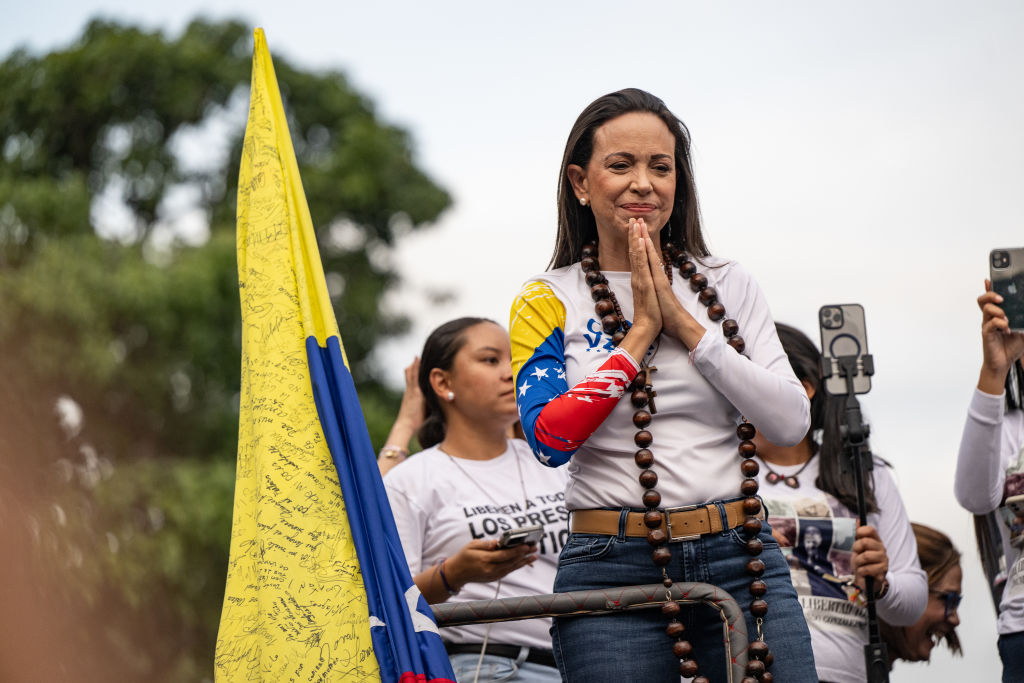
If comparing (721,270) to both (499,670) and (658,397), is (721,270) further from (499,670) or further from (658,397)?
(499,670)

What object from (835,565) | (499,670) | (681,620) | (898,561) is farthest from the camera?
(898,561)

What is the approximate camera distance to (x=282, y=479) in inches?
115

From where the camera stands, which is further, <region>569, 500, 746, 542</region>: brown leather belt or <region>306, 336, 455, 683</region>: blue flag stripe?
<region>306, 336, 455, 683</region>: blue flag stripe

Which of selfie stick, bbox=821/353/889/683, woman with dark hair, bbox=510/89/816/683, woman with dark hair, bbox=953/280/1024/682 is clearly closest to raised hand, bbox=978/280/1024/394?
woman with dark hair, bbox=953/280/1024/682

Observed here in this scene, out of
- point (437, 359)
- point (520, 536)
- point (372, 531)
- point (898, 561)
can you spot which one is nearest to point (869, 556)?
point (898, 561)

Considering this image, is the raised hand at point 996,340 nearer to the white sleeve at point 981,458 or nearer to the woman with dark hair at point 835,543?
the white sleeve at point 981,458

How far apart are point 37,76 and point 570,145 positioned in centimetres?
1198

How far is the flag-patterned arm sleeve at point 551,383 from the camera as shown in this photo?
2539 millimetres

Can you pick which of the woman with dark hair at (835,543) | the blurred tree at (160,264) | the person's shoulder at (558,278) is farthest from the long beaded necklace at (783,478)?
the blurred tree at (160,264)

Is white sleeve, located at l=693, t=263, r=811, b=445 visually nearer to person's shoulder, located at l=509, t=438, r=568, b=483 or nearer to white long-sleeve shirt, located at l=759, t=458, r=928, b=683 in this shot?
white long-sleeve shirt, located at l=759, t=458, r=928, b=683

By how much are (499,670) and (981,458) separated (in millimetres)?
1585

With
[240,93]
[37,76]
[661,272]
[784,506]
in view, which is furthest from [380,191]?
[661,272]

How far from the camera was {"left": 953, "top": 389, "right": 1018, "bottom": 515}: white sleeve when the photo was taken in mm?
3385

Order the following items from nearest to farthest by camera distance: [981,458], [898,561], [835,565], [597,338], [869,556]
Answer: [597,338] → [981,458] → [869,556] → [835,565] → [898,561]
